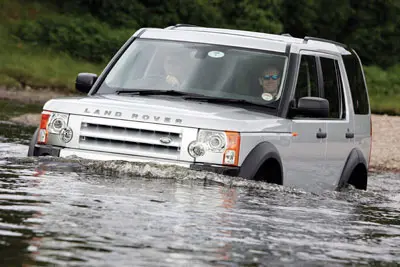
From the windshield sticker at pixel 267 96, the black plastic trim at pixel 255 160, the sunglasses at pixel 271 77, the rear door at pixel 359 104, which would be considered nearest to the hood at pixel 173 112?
the black plastic trim at pixel 255 160

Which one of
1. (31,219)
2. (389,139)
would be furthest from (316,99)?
(389,139)

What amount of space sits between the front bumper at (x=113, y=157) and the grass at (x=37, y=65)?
28.2m

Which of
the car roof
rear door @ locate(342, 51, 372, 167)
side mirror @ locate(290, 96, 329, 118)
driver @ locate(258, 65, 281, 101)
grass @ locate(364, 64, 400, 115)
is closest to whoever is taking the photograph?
side mirror @ locate(290, 96, 329, 118)

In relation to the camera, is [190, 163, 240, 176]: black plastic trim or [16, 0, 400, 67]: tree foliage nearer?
[190, 163, 240, 176]: black plastic trim

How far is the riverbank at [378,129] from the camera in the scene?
22.9 m

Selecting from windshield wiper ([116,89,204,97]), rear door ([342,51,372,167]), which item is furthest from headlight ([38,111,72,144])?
rear door ([342,51,372,167])

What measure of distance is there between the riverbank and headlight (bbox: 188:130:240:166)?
11817mm

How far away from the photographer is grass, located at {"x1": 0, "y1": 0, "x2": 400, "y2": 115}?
1572 inches

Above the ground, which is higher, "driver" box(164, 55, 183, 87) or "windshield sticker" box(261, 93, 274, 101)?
"driver" box(164, 55, 183, 87)

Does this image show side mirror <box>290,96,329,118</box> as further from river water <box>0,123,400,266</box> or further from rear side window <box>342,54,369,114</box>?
rear side window <box>342,54,369,114</box>

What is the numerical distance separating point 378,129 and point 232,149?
21.6 metres

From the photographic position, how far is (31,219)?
7977 mm

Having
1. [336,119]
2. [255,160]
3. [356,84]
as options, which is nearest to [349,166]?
[336,119]

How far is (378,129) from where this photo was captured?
3102 cm
